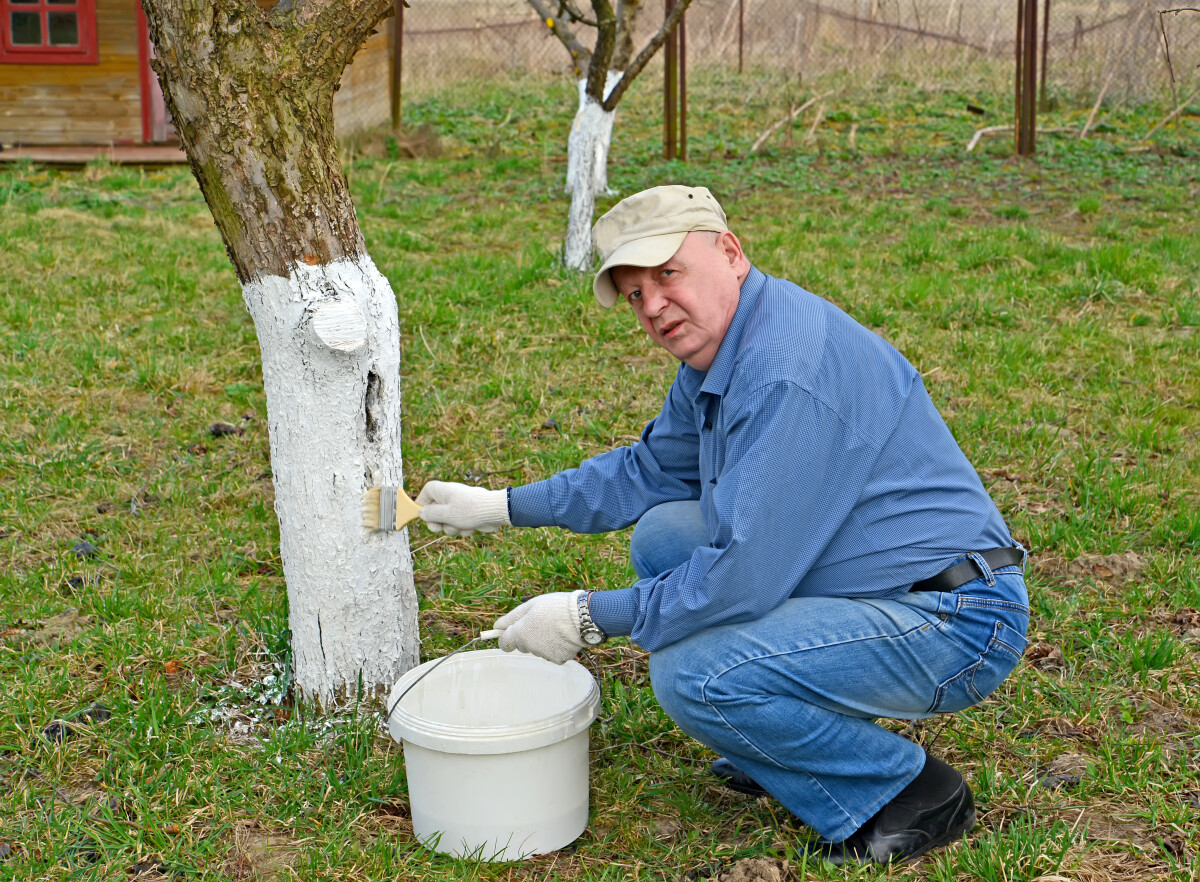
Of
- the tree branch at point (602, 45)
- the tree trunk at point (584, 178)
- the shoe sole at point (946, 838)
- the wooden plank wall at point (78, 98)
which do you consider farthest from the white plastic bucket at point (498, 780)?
the wooden plank wall at point (78, 98)

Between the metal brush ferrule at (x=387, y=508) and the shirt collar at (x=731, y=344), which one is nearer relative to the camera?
the shirt collar at (x=731, y=344)

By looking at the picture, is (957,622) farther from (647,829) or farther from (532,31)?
(532,31)

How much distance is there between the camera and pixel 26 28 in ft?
40.2

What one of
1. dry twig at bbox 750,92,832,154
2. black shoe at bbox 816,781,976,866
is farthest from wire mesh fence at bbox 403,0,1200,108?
black shoe at bbox 816,781,976,866

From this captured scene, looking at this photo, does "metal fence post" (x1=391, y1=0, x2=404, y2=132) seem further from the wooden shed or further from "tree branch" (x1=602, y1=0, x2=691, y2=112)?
"tree branch" (x1=602, y1=0, x2=691, y2=112)

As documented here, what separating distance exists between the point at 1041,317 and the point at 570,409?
2827mm

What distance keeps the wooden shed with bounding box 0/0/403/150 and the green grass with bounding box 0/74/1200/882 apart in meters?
2.79

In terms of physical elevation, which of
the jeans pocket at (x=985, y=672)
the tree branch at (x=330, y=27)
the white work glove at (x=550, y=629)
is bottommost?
the jeans pocket at (x=985, y=672)

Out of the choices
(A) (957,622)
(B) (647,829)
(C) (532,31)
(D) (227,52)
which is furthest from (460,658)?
(C) (532,31)

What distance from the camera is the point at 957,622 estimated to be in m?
2.38

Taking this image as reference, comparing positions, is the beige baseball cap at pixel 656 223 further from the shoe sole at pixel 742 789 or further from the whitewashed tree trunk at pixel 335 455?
the shoe sole at pixel 742 789

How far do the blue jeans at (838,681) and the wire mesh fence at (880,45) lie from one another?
12.1 m

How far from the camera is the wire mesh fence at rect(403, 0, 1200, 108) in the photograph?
14.4 metres

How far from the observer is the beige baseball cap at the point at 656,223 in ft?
7.79
